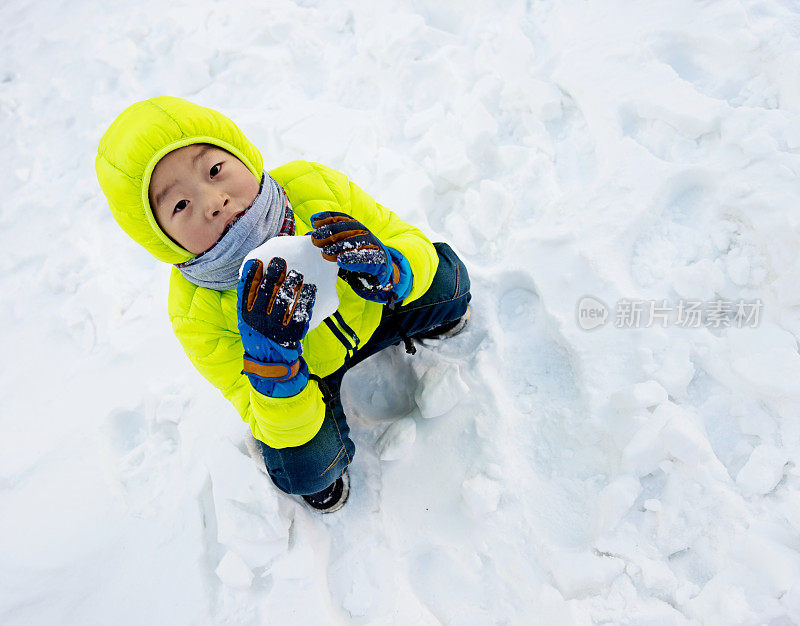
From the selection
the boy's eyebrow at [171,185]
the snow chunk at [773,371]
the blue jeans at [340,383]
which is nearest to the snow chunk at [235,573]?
the blue jeans at [340,383]

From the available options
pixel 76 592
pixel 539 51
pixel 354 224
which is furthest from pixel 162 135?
pixel 539 51

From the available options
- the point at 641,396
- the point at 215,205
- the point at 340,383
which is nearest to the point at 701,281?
the point at 641,396

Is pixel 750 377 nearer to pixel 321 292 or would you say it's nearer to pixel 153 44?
pixel 321 292

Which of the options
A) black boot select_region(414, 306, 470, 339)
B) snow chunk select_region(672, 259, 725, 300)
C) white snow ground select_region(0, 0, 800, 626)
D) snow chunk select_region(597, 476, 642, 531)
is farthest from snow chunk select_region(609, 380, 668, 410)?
black boot select_region(414, 306, 470, 339)

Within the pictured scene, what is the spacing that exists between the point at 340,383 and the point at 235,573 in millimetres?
584

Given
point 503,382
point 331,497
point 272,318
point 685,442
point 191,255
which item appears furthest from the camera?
point 503,382

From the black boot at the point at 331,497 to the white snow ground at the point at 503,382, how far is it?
40 millimetres

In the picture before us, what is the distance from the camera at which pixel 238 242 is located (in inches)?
44.9

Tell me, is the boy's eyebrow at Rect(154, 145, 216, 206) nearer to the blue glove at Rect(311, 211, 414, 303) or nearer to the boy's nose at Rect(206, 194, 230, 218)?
the boy's nose at Rect(206, 194, 230, 218)

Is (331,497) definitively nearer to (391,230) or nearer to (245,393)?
(245,393)

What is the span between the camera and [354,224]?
1.15 metres

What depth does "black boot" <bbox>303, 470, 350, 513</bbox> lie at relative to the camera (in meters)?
1.47

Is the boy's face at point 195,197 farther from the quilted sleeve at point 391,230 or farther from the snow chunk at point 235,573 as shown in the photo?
the snow chunk at point 235,573

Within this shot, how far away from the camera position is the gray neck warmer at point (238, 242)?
1.14 meters
